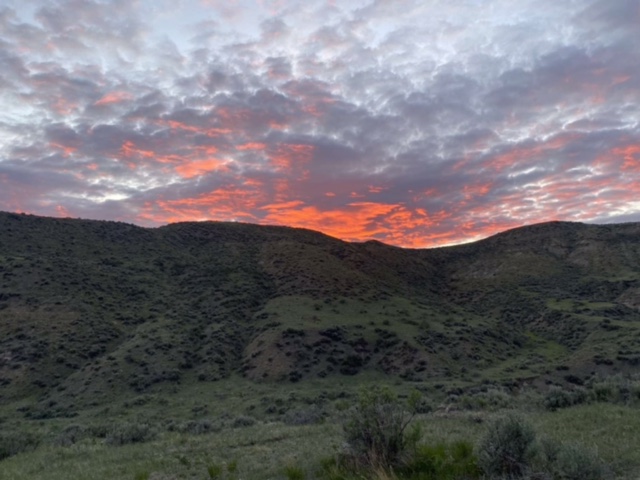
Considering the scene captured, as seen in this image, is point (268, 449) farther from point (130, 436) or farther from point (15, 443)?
point (15, 443)

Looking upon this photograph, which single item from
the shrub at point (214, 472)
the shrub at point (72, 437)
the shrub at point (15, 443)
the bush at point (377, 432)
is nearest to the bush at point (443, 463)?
the bush at point (377, 432)

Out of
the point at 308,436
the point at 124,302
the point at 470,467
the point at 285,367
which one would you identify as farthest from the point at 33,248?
the point at 470,467

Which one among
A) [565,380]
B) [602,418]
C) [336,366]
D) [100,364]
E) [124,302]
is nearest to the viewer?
[602,418]

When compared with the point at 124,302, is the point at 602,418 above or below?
below

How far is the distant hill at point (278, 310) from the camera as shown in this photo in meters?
37.4

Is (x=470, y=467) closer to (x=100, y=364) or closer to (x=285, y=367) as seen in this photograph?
(x=285, y=367)

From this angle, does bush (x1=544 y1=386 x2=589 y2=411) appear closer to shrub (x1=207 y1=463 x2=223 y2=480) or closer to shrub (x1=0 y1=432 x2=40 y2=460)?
shrub (x1=207 y1=463 x2=223 y2=480)

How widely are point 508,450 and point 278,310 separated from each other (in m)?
44.2

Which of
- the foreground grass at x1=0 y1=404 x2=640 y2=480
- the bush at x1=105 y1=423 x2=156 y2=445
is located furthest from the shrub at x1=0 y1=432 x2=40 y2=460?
the bush at x1=105 y1=423 x2=156 y2=445

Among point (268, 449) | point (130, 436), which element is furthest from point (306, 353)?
point (268, 449)

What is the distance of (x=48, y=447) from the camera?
1650cm

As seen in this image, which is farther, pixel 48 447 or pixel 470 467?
pixel 48 447

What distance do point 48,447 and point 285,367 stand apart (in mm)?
24032

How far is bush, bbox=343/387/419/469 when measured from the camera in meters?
8.86
